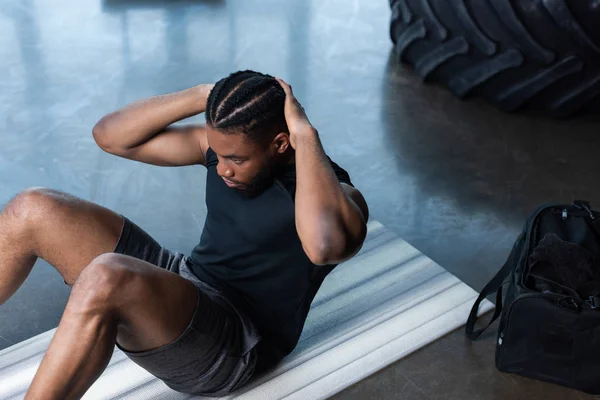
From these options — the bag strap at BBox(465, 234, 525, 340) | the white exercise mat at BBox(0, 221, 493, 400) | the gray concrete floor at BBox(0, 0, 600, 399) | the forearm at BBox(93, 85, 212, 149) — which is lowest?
the gray concrete floor at BBox(0, 0, 600, 399)

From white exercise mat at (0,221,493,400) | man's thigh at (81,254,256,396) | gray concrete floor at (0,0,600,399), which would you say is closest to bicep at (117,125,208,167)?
man's thigh at (81,254,256,396)

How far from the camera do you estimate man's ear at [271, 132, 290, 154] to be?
2023 mm

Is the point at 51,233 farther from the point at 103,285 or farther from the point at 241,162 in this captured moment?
the point at 241,162

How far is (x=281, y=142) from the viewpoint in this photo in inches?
80.3

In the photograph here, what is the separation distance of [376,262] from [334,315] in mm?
340

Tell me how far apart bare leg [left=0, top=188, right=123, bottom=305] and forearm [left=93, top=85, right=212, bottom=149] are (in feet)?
0.77

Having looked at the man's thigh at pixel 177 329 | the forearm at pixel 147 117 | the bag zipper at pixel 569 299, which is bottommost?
the bag zipper at pixel 569 299

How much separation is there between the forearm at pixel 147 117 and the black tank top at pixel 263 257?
0.14 metres

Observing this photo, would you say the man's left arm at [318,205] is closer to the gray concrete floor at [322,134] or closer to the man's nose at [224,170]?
the man's nose at [224,170]

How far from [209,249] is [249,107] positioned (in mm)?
463

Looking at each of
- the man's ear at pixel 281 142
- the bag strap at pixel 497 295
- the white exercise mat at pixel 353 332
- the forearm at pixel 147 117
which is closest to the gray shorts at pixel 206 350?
the white exercise mat at pixel 353 332

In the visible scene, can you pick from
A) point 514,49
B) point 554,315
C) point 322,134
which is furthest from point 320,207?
point 514,49

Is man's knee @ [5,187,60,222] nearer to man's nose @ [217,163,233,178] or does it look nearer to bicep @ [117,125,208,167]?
bicep @ [117,125,208,167]

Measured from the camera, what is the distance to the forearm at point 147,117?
2.20 metres
